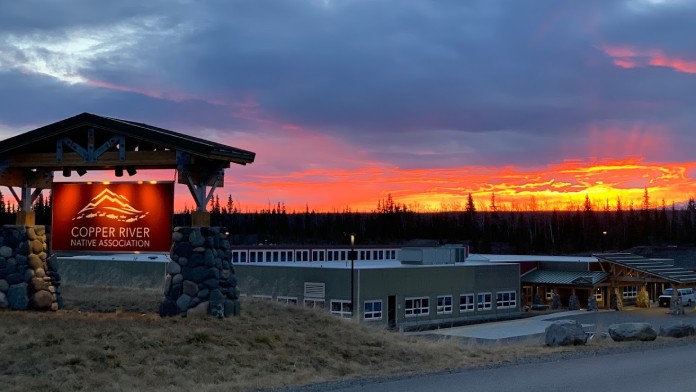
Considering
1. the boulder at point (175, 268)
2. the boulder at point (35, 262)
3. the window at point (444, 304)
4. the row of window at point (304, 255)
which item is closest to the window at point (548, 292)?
the window at point (444, 304)

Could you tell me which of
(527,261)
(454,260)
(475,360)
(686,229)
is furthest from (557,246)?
(475,360)

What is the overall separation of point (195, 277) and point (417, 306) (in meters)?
31.4

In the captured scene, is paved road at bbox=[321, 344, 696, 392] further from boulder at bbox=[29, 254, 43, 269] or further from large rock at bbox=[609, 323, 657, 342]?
boulder at bbox=[29, 254, 43, 269]

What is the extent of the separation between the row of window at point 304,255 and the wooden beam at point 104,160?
4193 cm

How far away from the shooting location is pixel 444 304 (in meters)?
50.3

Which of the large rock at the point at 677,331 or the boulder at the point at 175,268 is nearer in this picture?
the boulder at the point at 175,268

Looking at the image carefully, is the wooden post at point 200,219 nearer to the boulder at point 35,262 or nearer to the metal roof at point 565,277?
the boulder at point 35,262

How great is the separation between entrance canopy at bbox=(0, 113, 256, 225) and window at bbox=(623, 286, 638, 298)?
176 ft

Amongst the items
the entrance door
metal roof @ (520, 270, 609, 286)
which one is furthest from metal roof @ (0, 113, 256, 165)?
metal roof @ (520, 270, 609, 286)

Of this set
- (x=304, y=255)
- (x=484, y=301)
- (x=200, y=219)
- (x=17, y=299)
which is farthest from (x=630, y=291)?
(x=17, y=299)

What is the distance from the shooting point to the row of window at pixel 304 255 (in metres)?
64.6

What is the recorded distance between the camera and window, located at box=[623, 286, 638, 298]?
6524 centimetres

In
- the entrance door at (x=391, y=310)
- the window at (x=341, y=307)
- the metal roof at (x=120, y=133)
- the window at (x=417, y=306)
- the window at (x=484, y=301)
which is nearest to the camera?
the metal roof at (x=120, y=133)

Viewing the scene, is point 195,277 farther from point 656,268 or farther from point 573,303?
point 656,268
